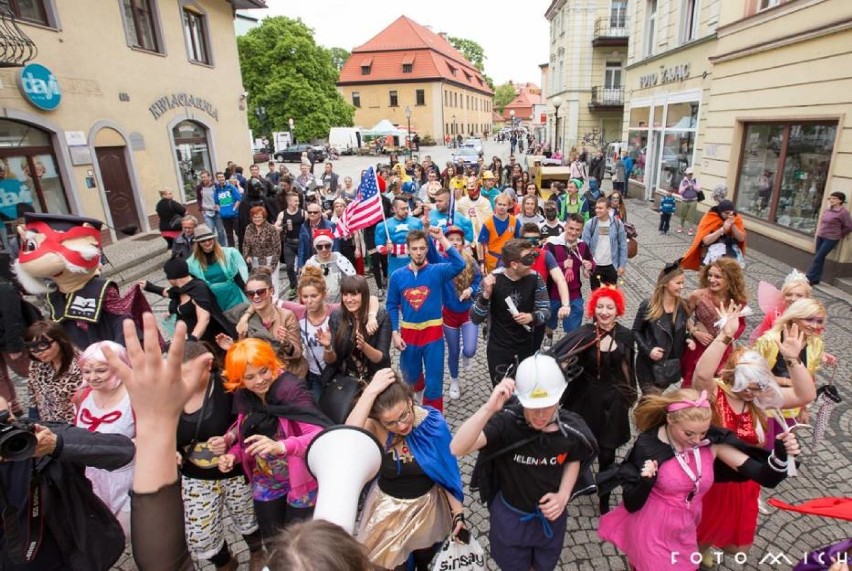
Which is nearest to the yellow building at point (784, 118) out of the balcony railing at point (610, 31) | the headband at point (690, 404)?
the headband at point (690, 404)

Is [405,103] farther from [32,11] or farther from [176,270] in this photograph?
[176,270]

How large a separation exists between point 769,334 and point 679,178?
1404 cm

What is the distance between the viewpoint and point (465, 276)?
550 cm

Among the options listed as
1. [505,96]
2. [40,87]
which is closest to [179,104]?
[40,87]

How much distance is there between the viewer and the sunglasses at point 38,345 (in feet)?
10.6

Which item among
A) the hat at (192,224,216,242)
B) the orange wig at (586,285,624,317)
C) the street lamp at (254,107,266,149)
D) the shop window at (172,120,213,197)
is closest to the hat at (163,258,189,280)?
the hat at (192,224,216,242)

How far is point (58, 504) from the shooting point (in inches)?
87.0

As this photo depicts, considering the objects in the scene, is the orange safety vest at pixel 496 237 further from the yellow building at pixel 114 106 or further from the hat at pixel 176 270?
the yellow building at pixel 114 106

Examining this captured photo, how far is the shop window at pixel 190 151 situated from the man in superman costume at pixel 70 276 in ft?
37.6

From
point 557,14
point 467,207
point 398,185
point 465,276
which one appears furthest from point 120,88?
point 557,14

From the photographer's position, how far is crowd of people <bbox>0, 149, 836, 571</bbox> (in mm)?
1858

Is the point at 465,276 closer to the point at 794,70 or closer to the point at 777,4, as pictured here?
the point at 794,70

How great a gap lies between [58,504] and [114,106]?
41.9 feet

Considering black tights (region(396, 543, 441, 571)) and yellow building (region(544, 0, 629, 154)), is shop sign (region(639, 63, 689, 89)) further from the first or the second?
black tights (region(396, 543, 441, 571))
